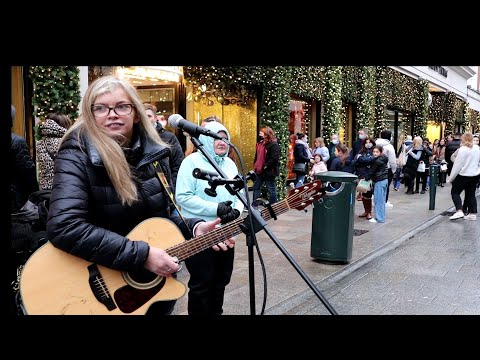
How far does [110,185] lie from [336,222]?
183 inches

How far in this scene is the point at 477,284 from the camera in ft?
18.9

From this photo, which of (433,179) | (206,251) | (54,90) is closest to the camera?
(206,251)

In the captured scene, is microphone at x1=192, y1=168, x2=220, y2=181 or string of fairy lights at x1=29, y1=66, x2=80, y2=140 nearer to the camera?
microphone at x1=192, y1=168, x2=220, y2=181

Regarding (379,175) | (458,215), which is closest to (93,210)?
(379,175)

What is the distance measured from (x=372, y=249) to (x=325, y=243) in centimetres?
138

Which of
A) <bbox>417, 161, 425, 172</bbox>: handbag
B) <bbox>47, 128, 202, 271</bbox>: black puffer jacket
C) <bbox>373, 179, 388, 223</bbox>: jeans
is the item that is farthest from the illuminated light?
<bbox>417, 161, 425, 172</bbox>: handbag

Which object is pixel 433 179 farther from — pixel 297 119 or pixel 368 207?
pixel 297 119

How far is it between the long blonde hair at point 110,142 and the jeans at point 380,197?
26.7ft

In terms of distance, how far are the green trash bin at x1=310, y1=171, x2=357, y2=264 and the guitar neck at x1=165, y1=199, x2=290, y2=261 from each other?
361 cm

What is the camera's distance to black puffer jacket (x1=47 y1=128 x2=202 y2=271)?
211cm

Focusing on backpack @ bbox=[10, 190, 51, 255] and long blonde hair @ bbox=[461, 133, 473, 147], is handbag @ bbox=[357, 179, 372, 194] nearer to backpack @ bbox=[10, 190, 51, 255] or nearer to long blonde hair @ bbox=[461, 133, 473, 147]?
long blonde hair @ bbox=[461, 133, 473, 147]

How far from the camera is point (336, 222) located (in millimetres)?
6426

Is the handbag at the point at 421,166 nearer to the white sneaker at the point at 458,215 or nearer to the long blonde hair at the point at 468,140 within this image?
the white sneaker at the point at 458,215
